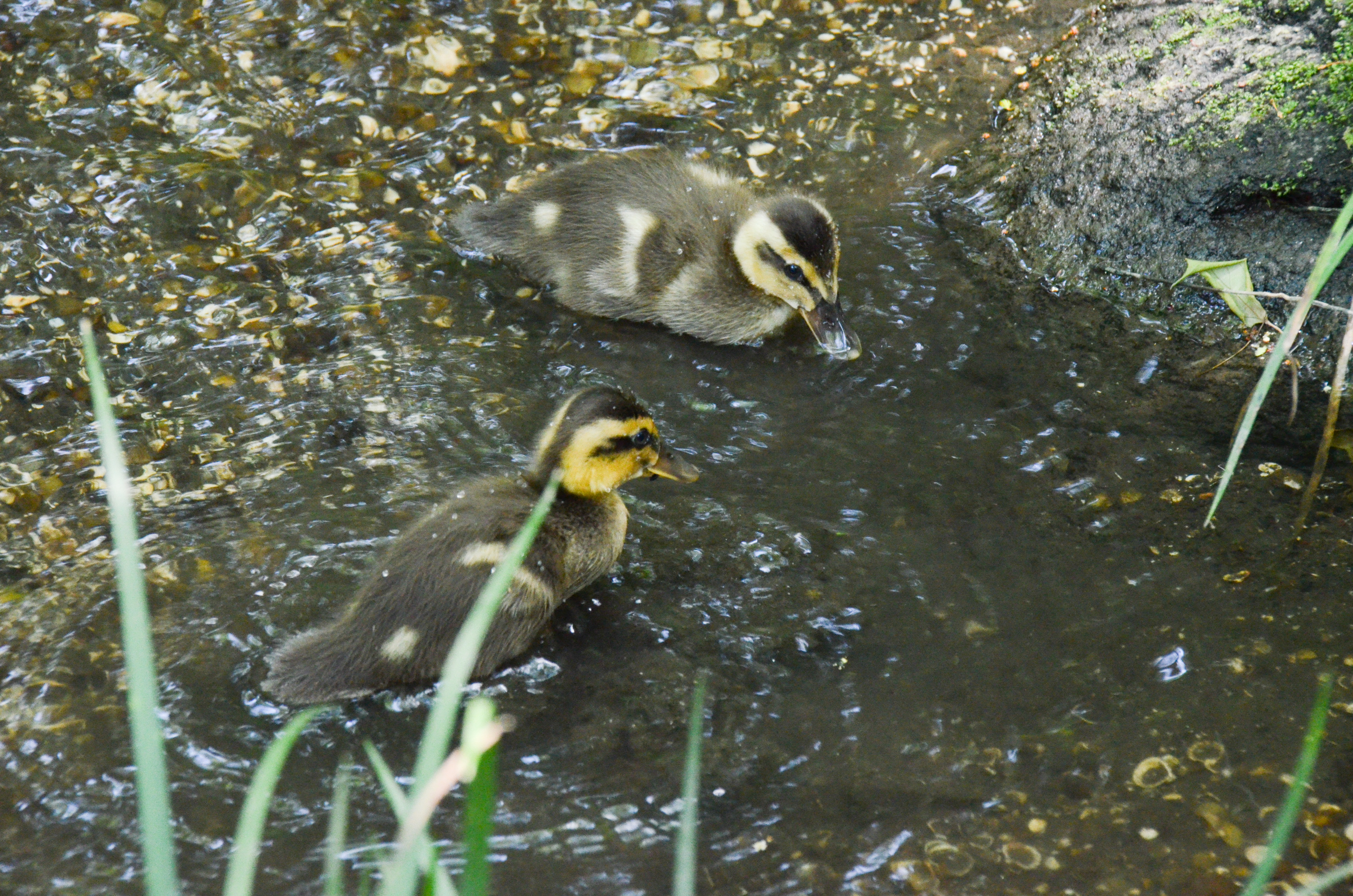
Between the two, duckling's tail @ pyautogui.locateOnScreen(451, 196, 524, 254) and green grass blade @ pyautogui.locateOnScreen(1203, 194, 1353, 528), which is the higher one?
duckling's tail @ pyautogui.locateOnScreen(451, 196, 524, 254)

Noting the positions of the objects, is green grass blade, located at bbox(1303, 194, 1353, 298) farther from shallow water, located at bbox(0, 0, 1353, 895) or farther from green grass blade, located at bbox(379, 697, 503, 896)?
green grass blade, located at bbox(379, 697, 503, 896)

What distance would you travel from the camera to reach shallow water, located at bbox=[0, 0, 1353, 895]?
8.26 ft

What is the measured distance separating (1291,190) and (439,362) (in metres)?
3.00

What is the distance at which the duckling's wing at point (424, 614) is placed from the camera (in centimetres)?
277

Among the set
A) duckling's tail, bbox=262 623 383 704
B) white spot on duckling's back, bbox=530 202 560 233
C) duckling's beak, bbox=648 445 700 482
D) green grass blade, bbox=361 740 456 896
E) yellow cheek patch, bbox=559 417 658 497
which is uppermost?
white spot on duckling's back, bbox=530 202 560 233

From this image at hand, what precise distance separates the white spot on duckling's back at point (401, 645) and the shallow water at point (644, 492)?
0.38 feet

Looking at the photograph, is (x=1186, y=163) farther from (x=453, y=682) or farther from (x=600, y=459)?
(x=453, y=682)

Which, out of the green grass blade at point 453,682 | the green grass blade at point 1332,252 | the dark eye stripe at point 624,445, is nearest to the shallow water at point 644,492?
the dark eye stripe at point 624,445

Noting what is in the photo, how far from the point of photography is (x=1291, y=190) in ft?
13.2

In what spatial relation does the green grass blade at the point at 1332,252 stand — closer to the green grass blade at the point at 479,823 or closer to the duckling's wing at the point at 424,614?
the duckling's wing at the point at 424,614

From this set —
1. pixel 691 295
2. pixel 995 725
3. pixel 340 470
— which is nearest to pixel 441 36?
pixel 691 295

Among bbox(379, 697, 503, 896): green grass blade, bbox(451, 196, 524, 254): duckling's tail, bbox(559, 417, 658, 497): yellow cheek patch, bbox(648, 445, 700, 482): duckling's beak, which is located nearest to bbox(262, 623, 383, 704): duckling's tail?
bbox(559, 417, 658, 497): yellow cheek patch

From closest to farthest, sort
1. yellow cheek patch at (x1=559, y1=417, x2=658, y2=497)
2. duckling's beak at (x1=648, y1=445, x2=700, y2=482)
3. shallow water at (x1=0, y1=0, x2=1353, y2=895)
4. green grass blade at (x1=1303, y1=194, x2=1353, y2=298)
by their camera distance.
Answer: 1. green grass blade at (x1=1303, y1=194, x2=1353, y2=298)
2. shallow water at (x1=0, y1=0, x2=1353, y2=895)
3. yellow cheek patch at (x1=559, y1=417, x2=658, y2=497)
4. duckling's beak at (x1=648, y1=445, x2=700, y2=482)

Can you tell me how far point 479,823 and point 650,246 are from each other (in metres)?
3.37
